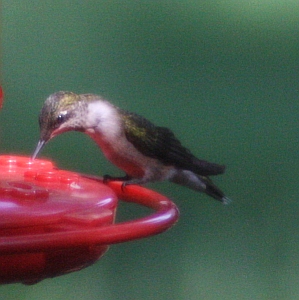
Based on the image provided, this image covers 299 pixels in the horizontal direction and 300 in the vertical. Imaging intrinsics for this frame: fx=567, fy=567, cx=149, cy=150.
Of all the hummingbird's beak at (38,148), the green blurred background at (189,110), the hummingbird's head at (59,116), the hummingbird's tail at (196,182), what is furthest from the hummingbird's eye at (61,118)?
the green blurred background at (189,110)

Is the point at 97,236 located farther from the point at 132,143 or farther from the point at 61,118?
the point at 132,143

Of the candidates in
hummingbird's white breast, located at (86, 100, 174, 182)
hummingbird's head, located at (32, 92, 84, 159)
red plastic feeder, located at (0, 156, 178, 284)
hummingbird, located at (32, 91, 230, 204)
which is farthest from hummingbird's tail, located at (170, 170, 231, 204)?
red plastic feeder, located at (0, 156, 178, 284)

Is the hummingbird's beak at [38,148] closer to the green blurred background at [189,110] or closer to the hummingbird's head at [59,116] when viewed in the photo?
the hummingbird's head at [59,116]

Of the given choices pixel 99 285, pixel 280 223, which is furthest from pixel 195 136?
pixel 99 285

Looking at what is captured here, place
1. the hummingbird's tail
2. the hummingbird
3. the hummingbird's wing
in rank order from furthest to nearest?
the hummingbird's tail → the hummingbird's wing → the hummingbird

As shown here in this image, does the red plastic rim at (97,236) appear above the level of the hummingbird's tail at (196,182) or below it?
above

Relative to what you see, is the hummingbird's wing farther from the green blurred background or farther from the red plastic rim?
the red plastic rim
